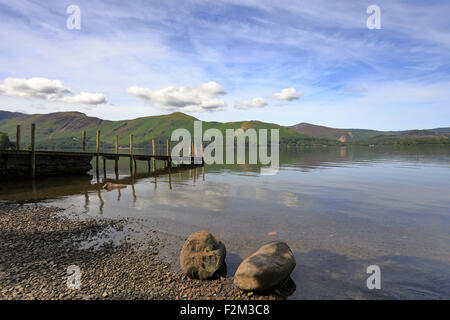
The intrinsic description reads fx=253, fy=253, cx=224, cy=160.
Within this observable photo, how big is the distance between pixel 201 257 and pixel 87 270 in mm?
3793

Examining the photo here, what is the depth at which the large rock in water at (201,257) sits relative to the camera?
8227mm

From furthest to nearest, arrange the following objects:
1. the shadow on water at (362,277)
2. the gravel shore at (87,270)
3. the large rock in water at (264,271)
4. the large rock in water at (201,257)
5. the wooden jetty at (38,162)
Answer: the wooden jetty at (38,162), the large rock in water at (201,257), the shadow on water at (362,277), the large rock in water at (264,271), the gravel shore at (87,270)

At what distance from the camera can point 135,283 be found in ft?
25.1

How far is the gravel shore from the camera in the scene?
7164mm

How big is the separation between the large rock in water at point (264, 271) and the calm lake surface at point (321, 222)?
32.2 inches

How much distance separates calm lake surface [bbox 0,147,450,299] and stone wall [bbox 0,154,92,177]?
2.58 meters

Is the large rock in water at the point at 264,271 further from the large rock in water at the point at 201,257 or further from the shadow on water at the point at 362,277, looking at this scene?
the large rock in water at the point at 201,257

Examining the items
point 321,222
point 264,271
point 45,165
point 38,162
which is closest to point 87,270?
point 264,271

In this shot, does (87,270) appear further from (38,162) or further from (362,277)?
(38,162)

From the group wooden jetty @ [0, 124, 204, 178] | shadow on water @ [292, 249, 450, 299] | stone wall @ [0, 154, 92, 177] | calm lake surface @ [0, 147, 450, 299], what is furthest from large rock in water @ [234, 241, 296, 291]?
stone wall @ [0, 154, 92, 177]

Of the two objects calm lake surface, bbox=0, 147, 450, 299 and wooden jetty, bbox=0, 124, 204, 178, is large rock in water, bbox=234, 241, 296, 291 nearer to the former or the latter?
calm lake surface, bbox=0, 147, 450, 299

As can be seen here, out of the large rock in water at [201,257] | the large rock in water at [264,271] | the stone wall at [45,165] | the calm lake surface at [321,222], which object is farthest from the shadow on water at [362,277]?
the stone wall at [45,165]

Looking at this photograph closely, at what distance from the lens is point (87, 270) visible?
330 inches

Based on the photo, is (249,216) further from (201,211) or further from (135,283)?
(135,283)
